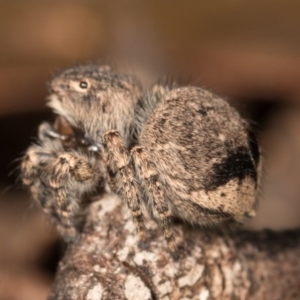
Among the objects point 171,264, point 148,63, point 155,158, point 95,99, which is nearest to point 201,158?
point 155,158

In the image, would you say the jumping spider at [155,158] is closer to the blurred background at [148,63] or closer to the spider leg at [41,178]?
the spider leg at [41,178]

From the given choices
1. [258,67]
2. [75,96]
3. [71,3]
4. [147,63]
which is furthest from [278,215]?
[71,3]

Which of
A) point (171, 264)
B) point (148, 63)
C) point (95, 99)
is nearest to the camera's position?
point (171, 264)

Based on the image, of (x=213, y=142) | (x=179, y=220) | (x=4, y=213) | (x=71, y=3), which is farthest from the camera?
(x=71, y=3)

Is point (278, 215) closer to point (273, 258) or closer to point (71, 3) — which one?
point (273, 258)

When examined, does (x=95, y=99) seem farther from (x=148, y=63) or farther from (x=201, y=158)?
(x=148, y=63)

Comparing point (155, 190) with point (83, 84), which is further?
point (83, 84)

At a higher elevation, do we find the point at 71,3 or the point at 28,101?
the point at 71,3

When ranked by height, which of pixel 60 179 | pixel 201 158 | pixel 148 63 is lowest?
pixel 148 63
